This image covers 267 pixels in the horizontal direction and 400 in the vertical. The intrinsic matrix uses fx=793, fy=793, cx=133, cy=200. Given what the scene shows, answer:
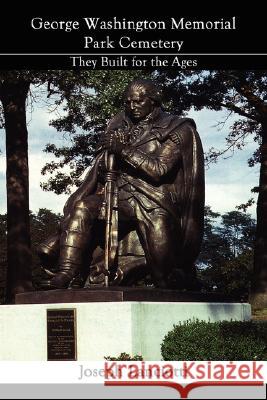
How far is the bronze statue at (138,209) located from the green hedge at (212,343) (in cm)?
87

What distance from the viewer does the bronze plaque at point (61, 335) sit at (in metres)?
8.80

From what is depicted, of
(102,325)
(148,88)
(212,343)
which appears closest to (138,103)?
(148,88)

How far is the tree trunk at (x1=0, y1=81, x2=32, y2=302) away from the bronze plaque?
9704 mm

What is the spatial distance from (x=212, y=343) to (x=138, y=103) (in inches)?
134

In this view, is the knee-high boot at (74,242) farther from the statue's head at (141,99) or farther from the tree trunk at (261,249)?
the tree trunk at (261,249)

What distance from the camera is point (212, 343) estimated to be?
8664 mm

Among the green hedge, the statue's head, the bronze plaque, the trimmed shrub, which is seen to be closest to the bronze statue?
the statue's head

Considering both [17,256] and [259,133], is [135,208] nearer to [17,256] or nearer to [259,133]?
[17,256]

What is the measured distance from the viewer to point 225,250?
189 ft

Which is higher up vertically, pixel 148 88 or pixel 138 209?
pixel 148 88

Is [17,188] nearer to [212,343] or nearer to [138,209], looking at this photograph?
[138,209]

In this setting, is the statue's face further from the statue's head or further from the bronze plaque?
the bronze plaque

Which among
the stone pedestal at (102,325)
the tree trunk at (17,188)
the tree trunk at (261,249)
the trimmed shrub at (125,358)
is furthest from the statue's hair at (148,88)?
the tree trunk at (261,249)

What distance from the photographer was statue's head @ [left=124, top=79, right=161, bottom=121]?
10.4 m
